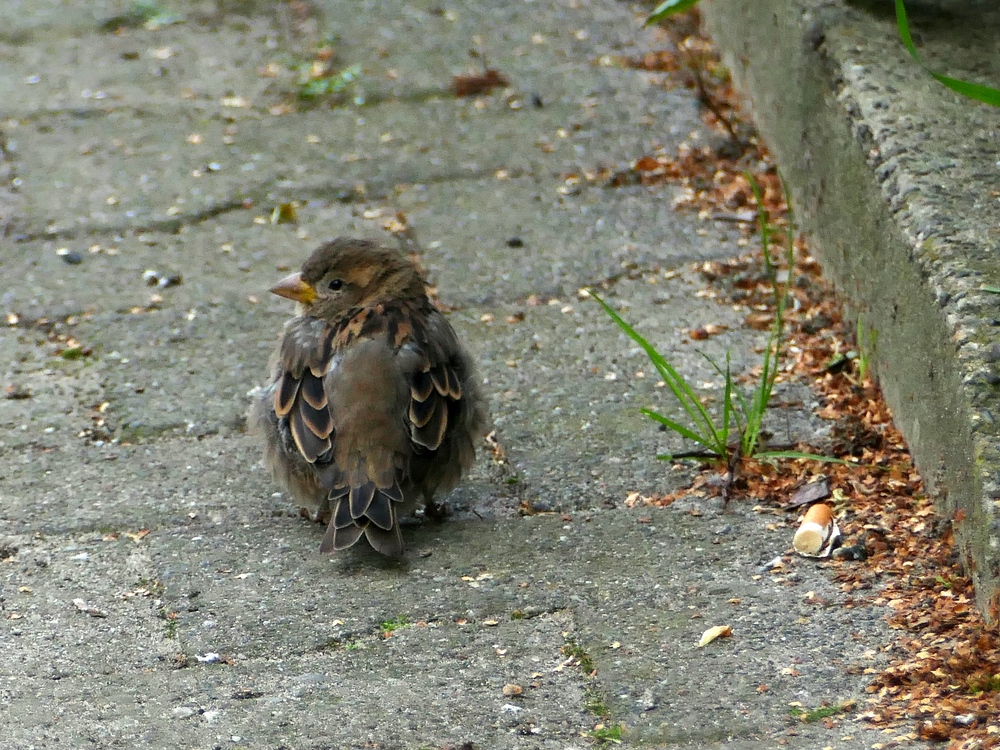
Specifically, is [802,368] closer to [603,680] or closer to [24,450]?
[603,680]

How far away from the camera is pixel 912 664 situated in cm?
321

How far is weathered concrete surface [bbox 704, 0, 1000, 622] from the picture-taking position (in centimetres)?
352

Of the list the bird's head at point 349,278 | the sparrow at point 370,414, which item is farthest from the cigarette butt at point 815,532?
the bird's head at point 349,278

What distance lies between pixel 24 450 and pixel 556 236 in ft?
7.25

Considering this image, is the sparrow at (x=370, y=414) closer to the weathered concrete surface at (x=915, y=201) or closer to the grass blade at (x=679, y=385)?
the grass blade at (x=679, y=385)

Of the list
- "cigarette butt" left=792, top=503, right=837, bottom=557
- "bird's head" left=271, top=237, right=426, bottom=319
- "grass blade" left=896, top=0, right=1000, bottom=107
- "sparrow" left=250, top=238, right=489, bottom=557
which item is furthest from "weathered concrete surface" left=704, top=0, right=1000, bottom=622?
"bird's head" left=271, top=237, right=426, bottom=319

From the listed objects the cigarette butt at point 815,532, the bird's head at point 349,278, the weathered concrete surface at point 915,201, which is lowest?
the bird's head at point 349,278

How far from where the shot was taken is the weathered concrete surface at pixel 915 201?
3.52 metres

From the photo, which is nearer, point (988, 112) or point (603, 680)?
point (603, 680)

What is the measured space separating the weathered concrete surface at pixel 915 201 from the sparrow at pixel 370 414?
4.18ft

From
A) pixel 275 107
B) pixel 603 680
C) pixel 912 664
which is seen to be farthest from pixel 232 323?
pixel 912 664

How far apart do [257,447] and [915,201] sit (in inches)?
83.4

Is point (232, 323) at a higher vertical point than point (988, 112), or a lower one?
lower

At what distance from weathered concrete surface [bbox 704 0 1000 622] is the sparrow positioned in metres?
1.27
